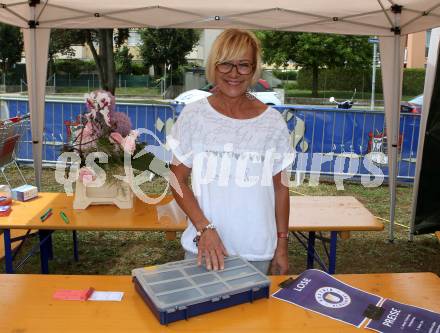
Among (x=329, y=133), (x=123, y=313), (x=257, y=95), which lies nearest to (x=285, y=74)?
(x=257, y=95)

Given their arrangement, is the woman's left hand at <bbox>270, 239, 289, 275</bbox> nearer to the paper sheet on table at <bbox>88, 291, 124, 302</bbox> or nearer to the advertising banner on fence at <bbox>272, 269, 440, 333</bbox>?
the advertising banner on fence at <bbox>272, 269, 440, 333</bbox>

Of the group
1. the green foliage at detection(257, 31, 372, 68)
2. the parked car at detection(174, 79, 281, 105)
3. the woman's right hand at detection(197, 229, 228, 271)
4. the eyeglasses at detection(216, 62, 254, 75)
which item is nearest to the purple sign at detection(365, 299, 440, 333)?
the woman's right hand at detection(197, 229, 228, 271)

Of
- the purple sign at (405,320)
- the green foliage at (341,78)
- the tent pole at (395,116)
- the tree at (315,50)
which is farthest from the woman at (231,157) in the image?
the green foliage at (341,78)

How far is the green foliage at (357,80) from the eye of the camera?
2588 centimetres

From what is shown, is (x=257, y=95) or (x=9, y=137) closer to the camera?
(x=9, y=137)

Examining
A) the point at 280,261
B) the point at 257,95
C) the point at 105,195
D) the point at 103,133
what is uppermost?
the point at 257,95

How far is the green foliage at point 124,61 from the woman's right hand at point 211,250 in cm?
3008

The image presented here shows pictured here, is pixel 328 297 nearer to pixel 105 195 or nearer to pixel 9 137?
pixel 105 195

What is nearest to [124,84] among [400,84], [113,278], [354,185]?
[354,185]

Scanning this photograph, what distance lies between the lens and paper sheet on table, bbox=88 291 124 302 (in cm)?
158

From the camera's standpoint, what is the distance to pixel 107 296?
160 cm

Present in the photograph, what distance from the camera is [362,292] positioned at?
1.68 meters

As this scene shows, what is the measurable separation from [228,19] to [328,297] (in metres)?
3.59

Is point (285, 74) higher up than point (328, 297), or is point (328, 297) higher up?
point (285, 74)
